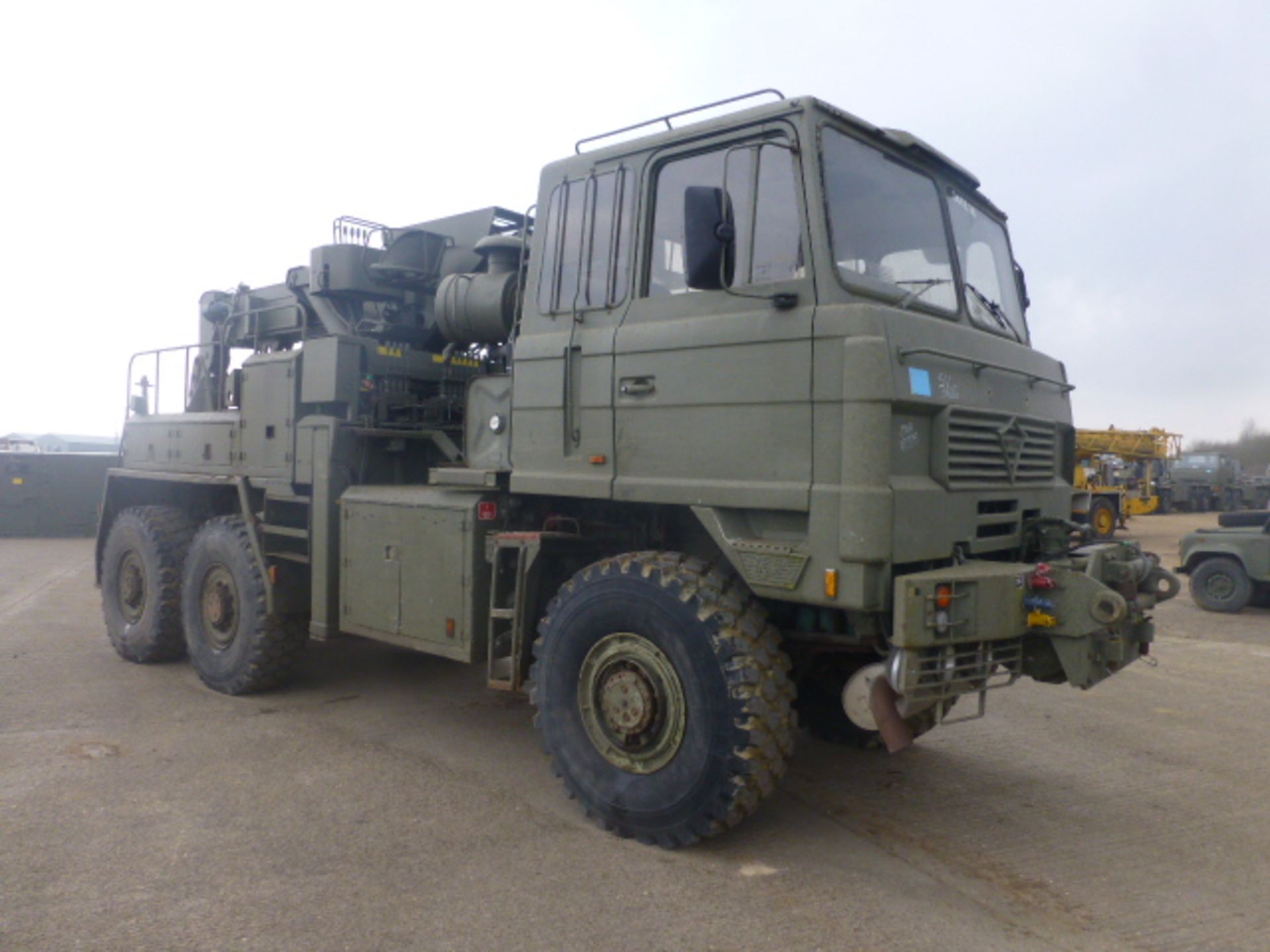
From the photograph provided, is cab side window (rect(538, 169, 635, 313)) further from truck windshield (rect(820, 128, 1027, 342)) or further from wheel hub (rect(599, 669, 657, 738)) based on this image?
wheel hub (rect(599, 669, 657, 738))

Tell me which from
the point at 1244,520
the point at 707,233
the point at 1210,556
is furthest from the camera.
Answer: the point at 1244,520

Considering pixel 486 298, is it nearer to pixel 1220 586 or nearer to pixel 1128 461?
pixel 1220 586

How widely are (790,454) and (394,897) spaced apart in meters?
2.37

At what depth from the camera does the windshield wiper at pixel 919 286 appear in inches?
172

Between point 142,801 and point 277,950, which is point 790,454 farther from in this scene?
point 142,801

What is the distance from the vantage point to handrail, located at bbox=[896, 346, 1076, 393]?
13.2ft

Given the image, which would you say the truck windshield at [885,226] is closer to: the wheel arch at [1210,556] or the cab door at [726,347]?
the cab door at [726,347]

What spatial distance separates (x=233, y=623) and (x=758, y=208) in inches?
195

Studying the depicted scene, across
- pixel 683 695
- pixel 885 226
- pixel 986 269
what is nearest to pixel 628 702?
pixel 683 695

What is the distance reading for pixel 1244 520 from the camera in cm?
1311

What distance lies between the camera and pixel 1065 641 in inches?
163

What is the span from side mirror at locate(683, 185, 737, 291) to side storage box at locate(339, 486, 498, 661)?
73.9 inches

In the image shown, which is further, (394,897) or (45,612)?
(45,612)

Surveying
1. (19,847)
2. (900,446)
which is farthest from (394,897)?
(900,446)
